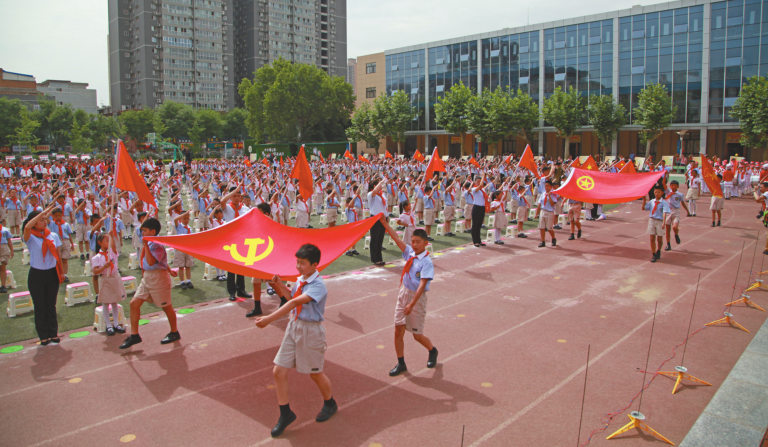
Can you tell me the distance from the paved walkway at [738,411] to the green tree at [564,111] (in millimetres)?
43951

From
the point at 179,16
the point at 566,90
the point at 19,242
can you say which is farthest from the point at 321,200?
the point at 179,16

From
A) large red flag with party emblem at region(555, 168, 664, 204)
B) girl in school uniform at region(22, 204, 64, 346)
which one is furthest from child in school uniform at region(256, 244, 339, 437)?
large red flag with party emblem at region(555, 168, 664, 204)

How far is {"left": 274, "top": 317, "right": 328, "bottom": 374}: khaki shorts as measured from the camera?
5375mm

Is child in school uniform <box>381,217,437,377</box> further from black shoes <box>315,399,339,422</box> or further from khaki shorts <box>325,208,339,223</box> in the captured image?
khaki shorts <box>325,208,339,223</box>

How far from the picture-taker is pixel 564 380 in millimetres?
6594

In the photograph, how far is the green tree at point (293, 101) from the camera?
64.2 m

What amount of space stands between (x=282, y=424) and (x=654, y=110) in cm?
4655

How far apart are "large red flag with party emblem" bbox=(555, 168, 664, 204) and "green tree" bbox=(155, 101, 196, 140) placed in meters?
76.0

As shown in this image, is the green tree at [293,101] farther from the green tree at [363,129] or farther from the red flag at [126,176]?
the red flag at [126,176]

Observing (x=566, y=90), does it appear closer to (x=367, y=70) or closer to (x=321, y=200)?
(x=367, y=70)

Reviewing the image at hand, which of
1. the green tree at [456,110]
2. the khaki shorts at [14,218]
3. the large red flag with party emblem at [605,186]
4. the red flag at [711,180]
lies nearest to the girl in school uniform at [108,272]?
the large red flag with party emblem at [605,186]

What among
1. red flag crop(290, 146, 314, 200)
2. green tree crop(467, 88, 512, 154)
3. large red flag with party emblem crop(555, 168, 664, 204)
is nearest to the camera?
red flag crop(290, 146, 314, 200)

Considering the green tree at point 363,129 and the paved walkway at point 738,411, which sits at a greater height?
the green tree at point 363,129

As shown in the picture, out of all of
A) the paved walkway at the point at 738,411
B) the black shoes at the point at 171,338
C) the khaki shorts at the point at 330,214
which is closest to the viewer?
the paved walkway at the point at 738,411
